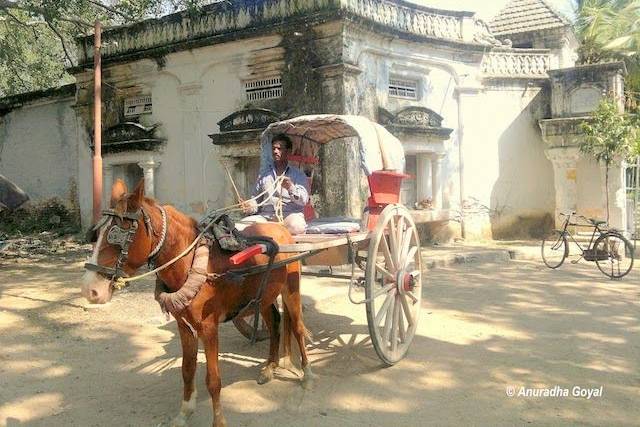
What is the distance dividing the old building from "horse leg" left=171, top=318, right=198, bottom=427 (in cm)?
706

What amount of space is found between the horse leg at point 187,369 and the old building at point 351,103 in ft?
23.2

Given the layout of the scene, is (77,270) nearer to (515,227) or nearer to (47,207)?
(47,207)

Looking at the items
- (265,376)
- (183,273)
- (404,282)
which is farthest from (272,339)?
(183,273)

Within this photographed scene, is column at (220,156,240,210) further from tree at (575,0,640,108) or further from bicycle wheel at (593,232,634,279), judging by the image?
tree at (575,0,640,108)

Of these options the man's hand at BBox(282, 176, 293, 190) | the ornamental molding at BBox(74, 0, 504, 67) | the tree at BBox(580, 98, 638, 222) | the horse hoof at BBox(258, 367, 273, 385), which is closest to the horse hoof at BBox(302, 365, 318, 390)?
the horse hoof at BBox(258, 367, 273, 385)

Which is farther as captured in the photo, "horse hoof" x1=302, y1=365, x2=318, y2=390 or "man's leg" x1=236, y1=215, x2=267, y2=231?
"man's leg" x1=236, y1=215, x2=267, y2=231

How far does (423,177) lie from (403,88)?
2.16 meters

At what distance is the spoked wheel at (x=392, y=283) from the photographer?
13.4 ft

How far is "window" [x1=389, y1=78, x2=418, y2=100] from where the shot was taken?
463 inches

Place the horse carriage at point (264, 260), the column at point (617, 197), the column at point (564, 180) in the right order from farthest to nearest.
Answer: the column at point (564, 180) < the column at point (617, 197) < the horse carriage at point (264, 260)

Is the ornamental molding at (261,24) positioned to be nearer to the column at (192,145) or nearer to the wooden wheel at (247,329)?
the column at (192,145)

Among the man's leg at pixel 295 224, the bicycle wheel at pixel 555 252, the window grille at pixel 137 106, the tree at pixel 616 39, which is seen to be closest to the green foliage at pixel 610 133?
the tree at pixel 616 39

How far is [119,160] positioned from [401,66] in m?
7.55

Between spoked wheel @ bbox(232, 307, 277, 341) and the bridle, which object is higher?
the bridle
